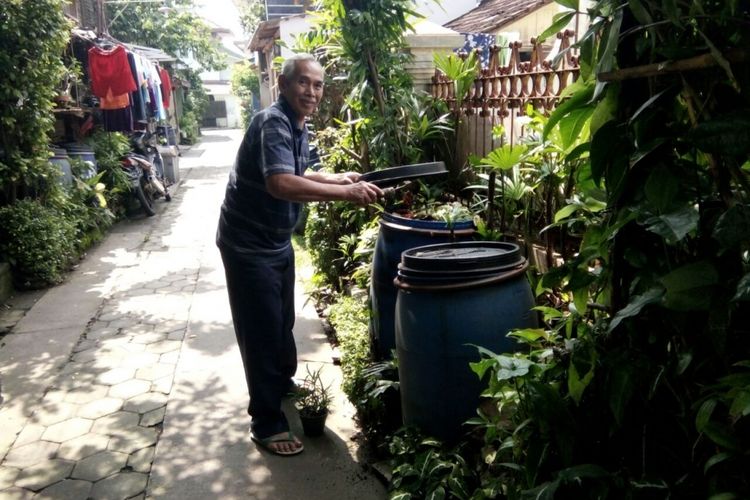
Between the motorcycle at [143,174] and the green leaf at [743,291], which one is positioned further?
the motorcycle at [143,174]

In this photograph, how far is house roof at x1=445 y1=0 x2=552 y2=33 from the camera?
1212 cm

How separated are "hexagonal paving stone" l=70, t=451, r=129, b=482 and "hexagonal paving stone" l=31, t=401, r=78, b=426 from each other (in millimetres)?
614

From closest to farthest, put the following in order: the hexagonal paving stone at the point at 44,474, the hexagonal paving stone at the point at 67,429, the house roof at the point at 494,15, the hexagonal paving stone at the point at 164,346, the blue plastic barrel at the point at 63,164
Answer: the hexagonal paving stone at the point at 44,474 → the hexagonal paving stone at the point at 67,429 → the hexagonal paving stone at the point at 164,346 → the blue plastic barrel at the point at 63,164 → the house roof at the point at 494,15

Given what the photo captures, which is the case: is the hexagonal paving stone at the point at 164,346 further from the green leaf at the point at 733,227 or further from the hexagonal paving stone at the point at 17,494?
the green leaf at the point at 733,227

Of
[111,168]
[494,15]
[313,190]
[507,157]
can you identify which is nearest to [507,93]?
[507,157]

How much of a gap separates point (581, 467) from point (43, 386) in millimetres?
4016

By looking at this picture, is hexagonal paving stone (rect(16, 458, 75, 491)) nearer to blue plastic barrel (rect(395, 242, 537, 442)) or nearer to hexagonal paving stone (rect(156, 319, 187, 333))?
blue plastic barrel (rect(395, 242, 537, 442))

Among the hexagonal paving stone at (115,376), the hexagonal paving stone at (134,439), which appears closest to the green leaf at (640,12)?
the hexagonal paving stone at (134,439)

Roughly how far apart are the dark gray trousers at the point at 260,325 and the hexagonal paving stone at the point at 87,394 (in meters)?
1.33

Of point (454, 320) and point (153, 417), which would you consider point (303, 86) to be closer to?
point (454, 320)

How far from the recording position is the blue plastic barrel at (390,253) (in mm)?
3326

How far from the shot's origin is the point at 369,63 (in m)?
5.02

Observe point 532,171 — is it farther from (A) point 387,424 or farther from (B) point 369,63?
(B) point 369,63

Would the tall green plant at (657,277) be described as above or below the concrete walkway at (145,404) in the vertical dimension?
above
